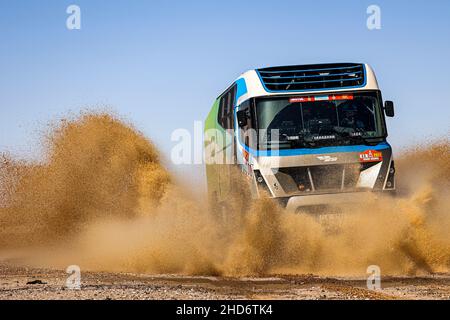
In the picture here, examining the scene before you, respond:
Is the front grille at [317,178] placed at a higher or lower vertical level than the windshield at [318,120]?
lower

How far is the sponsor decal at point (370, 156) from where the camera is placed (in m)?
13.2

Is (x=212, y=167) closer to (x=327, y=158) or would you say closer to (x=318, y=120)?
(x=318, y=120)

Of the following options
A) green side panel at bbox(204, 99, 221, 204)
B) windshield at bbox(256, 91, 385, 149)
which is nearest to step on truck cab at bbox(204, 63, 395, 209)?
windshield at bbox(256, 91, 385, 149)

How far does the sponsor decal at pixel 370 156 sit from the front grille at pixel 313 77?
4.68 ft

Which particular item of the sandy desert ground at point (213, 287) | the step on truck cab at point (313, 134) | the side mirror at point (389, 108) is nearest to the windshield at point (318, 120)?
the step on truck cab at point (313, 134)

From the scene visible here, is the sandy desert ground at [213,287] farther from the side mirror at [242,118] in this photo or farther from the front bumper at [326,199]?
the side mirror at [242,118]

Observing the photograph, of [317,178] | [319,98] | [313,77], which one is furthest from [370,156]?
[313,77]

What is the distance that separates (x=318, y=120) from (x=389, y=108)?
1.46 m

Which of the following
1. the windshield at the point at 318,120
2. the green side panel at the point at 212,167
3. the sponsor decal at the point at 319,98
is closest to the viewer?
the windshield at the point at 318,120

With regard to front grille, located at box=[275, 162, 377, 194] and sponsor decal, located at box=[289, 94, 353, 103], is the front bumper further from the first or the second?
sponsor decal, located at box=[289, 94, 353, 103]

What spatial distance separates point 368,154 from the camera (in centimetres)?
1324

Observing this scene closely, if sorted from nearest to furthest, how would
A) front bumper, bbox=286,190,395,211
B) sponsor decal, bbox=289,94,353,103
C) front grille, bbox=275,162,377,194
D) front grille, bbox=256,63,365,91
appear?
front bumper, bbox=286,190,395,211 → front grille, bbox=275,162,377,194 → sponsor decal, bbox=289,94,353,103 → front grille, bbox=256,63,365,91

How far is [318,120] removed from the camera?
1353 cm

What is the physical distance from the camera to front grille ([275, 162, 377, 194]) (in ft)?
43.2
